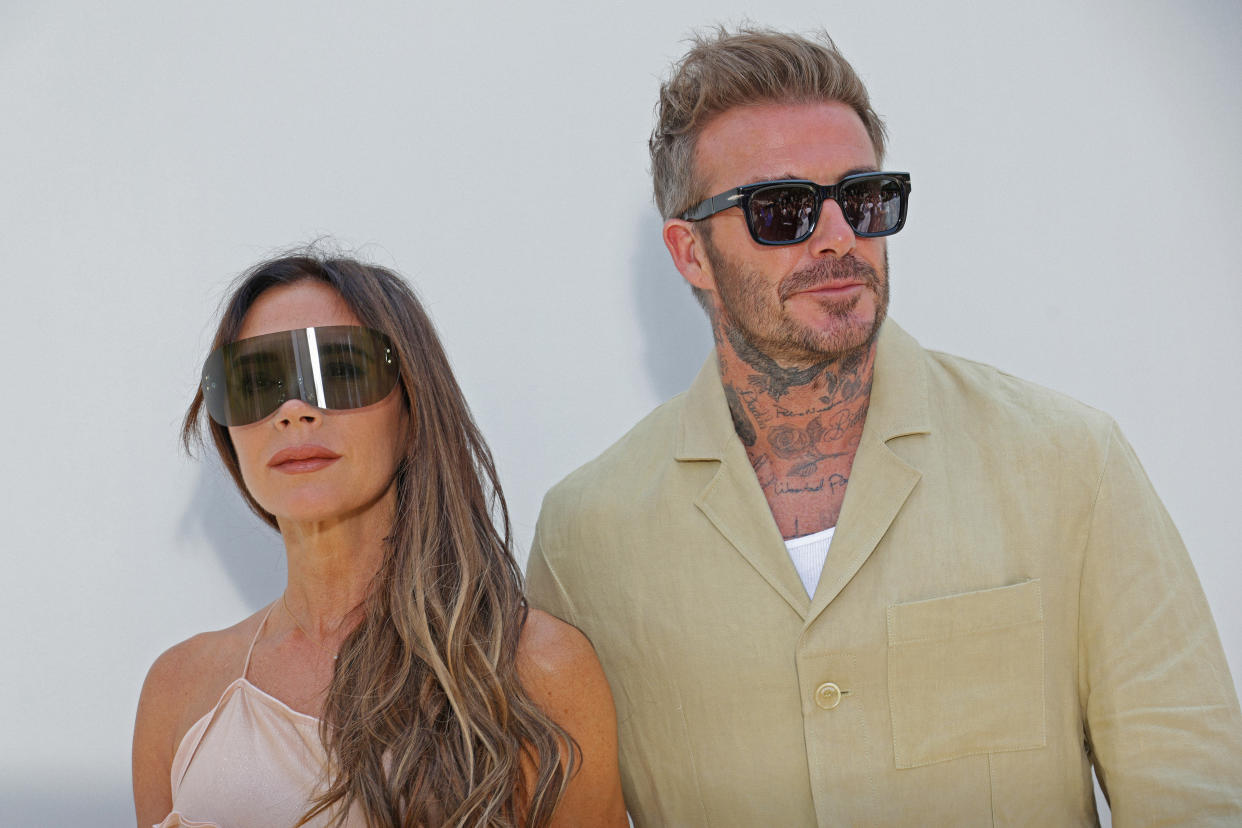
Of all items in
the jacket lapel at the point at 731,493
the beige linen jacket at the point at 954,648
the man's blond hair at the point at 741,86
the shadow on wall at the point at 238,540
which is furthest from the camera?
the shadow on wall at the point at 238,540

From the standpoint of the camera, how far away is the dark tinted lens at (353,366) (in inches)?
94.3

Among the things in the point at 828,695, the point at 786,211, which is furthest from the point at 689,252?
the point at 828,695

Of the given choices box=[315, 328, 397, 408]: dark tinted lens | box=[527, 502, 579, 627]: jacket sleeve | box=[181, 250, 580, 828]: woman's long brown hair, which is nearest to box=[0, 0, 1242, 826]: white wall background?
box=[527, 502, 579, 627]: jacket sleeve

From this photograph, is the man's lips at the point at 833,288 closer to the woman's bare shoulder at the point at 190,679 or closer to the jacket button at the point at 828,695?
the jacket button at the point at 828,695

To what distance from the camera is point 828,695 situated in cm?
236

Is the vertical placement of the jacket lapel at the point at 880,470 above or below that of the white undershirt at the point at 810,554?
above

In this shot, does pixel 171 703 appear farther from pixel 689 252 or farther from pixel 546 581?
pixel 689 252

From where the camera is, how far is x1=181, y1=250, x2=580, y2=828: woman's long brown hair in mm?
2205

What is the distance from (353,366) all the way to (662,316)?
158 cm

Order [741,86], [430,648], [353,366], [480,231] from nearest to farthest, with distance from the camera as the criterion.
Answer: [430,648] < [353,366] < [741,86] < [480,231]

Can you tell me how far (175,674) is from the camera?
8.63 ft

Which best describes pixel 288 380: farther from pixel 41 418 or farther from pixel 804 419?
pixel 41 418

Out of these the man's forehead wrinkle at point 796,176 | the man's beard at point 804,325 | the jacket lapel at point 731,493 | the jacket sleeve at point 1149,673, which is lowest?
the jacket sleeve at point 1149,673

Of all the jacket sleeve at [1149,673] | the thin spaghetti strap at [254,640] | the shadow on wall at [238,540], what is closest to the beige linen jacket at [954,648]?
the jacket sleeve at [1149,673]
